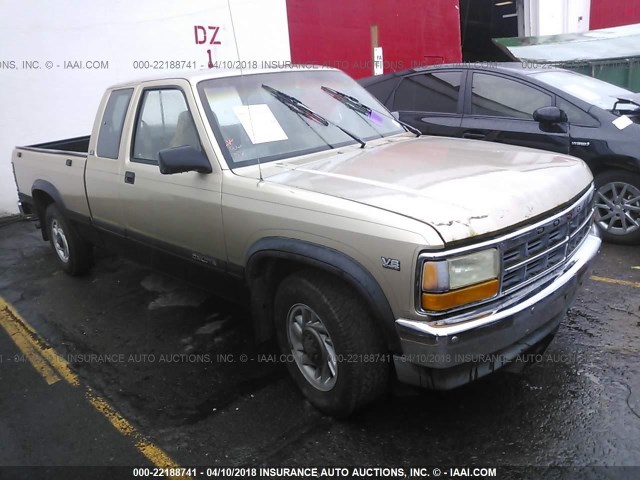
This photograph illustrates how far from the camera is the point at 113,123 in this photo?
441cm

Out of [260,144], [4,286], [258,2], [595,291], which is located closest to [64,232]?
[4,286]

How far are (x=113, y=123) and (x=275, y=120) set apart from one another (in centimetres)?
163

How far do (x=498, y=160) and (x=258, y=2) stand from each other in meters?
7.63

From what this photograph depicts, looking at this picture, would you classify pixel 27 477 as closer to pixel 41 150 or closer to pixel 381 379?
pixel 381 379

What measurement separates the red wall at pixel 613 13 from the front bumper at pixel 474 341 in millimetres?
18525

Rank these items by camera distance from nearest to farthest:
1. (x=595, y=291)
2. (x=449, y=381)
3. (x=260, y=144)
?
1. (x=449, y=381)
2. (x=260, y=144)
3. (x=595, y=291)

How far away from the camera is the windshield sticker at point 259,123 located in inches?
134

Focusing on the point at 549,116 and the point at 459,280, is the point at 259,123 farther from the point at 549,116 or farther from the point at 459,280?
the point at 549,116

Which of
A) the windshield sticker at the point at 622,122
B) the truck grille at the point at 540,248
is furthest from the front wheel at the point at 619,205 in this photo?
the truck grille at the point at 540,248

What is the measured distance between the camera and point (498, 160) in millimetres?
3164

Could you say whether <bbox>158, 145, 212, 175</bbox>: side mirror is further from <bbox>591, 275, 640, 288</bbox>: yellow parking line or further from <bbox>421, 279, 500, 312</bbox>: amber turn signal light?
<bbox>591, 275, 640, 288</bbox>: yellow parking line

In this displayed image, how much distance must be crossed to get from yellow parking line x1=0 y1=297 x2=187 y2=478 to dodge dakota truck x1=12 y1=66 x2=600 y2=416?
32.2 inches

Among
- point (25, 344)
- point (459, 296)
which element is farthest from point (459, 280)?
point (25, 344)

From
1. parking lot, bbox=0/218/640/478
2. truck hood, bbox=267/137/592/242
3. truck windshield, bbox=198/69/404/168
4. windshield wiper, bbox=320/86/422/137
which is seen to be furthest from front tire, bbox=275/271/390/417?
windshield wiper, bbox=320/86/422/137
